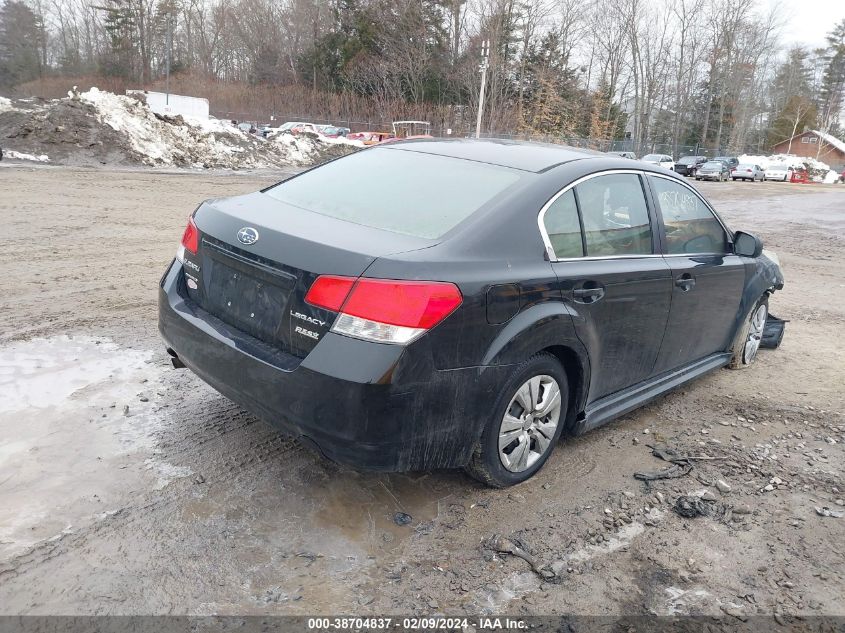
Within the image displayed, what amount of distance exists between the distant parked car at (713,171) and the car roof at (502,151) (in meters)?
42.7

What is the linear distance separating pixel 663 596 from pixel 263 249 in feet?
7.61

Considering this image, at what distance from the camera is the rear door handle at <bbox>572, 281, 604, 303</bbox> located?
3.51m

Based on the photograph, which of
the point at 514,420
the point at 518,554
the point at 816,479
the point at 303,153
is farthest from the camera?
the point at 303,153

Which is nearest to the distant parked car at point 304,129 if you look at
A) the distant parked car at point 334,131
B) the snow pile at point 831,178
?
the distant parked car at point 334,131

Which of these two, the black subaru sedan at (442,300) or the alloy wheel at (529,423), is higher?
the black subaru sedan at (442,300)

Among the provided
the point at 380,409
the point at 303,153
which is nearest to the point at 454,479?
the point at 380,409

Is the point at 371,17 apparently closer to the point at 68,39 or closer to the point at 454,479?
the point at 68,39

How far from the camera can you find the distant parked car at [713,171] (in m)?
42.7

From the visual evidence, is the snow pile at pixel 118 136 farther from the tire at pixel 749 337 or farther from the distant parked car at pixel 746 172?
the distant parked car at pixel 746 172

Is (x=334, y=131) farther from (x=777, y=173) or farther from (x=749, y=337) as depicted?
(x=749, y=337)

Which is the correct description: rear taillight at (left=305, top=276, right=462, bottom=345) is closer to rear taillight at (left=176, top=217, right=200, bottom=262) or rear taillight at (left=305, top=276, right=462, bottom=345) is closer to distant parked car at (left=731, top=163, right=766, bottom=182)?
rear taillight at (left=176, top=217, right=200, bottom=262)

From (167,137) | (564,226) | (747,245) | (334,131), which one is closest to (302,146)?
(167,137)

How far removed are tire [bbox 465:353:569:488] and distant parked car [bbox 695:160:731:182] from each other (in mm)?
43690

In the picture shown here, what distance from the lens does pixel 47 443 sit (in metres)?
3.65
